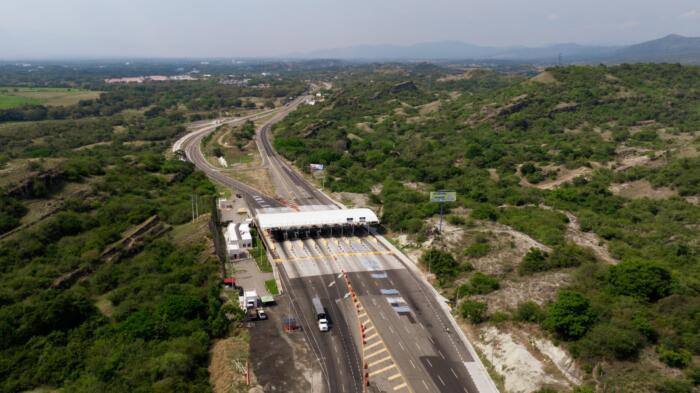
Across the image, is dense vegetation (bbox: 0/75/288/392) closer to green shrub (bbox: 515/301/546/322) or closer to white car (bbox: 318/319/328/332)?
white car (bbox: 318/319/328/332)

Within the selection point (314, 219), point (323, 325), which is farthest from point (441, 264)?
point (314, 219)

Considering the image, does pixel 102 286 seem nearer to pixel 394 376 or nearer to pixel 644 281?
pixel 394 376

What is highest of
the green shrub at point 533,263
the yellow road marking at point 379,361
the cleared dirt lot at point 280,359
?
the green shrub at point 533,263

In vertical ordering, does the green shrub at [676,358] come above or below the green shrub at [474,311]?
above

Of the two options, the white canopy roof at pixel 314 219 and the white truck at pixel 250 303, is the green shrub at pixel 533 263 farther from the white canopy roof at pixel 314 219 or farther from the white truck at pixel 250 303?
the white truck at pixel 250 303

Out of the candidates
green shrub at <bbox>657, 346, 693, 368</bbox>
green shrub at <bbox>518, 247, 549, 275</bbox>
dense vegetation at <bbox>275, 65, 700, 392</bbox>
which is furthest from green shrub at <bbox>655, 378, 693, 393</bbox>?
green shrub at <bbox>518, 247, 549, 275</bbox>

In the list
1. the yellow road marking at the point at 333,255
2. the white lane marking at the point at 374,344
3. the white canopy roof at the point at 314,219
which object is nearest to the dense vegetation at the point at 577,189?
the white canopy roof at the point at 314,219

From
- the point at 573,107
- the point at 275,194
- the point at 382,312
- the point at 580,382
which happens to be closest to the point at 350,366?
the point at 382,312
